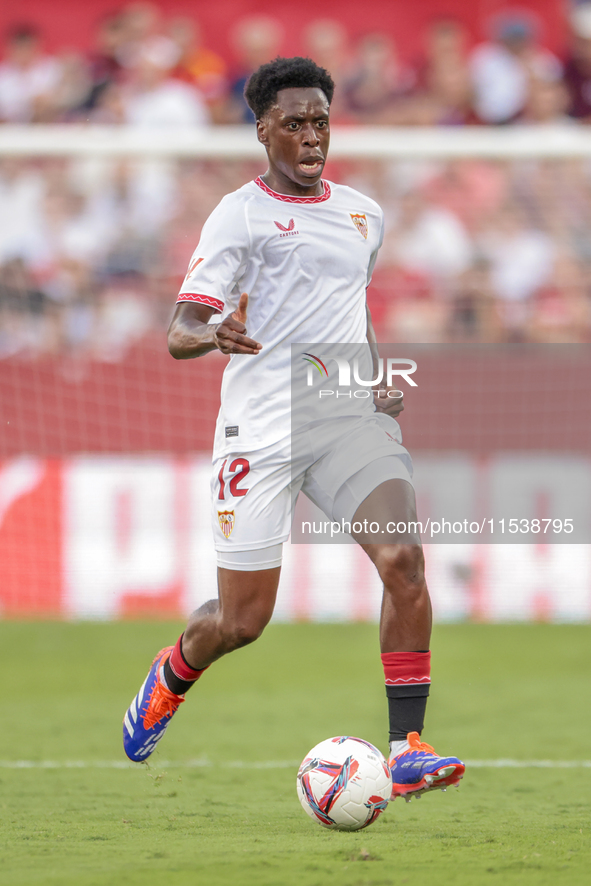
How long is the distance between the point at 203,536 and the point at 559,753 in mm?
4505

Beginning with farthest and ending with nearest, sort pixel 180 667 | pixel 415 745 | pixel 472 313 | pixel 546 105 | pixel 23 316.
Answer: pixel 546 105 → pixel 472 313 → pixel 23 316 → pixel 180 667 → pixel 415 745

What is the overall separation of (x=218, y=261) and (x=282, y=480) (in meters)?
0.84

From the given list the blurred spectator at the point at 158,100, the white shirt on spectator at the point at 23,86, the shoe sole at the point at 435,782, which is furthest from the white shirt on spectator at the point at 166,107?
the shoe sole at the point at 435,782

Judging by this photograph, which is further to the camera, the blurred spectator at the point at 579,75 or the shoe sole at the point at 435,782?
the blurred spectator at the point at 579,75

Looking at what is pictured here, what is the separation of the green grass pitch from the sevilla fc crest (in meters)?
2.21

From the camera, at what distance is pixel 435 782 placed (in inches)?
157

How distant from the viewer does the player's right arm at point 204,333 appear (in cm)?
387

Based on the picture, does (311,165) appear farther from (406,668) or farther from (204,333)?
(406,668)

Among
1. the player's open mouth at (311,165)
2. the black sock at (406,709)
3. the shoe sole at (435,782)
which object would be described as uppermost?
the player's open mouth at (311,165)

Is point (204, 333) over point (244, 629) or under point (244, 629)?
over

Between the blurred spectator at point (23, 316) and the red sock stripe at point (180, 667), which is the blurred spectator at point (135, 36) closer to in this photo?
the blurred spectator at point (23, 316)

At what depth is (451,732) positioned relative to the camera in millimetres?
6418

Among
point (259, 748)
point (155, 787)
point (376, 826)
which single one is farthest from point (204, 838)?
point (259, 748)

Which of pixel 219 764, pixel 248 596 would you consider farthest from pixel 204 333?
pixel 219 764
